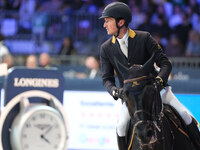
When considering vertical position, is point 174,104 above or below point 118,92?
below

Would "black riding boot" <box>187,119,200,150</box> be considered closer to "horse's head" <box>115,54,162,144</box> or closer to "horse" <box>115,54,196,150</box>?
"horse" <box>115,54,196,150</box>

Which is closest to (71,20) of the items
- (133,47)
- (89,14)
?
(89,14)

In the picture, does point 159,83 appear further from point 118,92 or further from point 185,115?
point 185,115

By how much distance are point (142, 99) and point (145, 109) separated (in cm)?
9

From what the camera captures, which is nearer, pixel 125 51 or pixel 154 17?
pixel 125 51

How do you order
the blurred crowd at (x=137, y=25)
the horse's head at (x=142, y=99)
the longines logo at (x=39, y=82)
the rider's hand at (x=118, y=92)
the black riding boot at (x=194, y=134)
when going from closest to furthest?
the longines logo at (x=39, y=82)
the horse's head at (x=142, y=99)
the rider's hand at (x=118, y=92)
the black riding boot at (x=194, y=134)
the blurred crowd at (x=137, y=25)

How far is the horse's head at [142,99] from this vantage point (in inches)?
151

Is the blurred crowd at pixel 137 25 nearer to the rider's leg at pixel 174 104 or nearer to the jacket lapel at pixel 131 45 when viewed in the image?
the rider's leg at pixel 174 104

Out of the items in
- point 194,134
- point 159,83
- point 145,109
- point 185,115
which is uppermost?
point 159,83

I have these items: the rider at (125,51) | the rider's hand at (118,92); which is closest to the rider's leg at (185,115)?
the rider at (125,51)

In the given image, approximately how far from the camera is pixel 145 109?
3955mm

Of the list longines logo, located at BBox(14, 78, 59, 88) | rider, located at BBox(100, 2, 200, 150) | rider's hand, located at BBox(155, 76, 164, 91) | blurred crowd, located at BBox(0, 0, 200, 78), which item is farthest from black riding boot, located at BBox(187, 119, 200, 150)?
blurred crowd, located at BBox(0, 0, 200, 78)

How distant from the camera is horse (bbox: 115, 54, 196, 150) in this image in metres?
3.86

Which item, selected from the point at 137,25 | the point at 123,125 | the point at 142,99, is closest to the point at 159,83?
the point at 142,99
